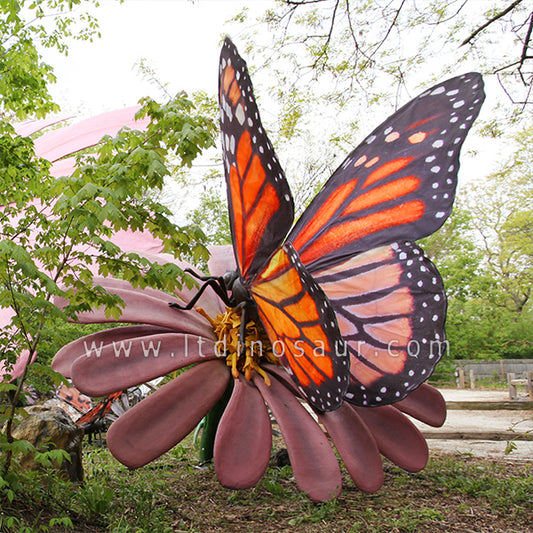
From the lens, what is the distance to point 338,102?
20.4 ft

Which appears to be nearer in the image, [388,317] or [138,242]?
[388,317]

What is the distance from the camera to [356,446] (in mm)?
2408

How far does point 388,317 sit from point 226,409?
93cm

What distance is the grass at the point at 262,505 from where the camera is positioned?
202 centimetres

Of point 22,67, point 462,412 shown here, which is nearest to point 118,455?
point 22,67

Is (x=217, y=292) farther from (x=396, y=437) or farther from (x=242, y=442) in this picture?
(x=396, y=437)

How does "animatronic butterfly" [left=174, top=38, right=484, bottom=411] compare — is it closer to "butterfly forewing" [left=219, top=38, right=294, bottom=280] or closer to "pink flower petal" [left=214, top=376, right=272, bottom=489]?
"butterfly forewing" [left=219, top=38, right=294, bottom=280]

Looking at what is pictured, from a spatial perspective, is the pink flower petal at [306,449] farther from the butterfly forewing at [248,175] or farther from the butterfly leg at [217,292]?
the butterfly forewing at [248,175]

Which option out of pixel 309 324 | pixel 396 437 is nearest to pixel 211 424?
pixel 396 437

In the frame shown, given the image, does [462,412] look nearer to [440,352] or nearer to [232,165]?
[440,352]

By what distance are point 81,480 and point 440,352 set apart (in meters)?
1.96

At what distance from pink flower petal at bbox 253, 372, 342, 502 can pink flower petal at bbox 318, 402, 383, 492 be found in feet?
0.31

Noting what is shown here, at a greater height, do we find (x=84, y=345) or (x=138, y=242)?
(x=138, y=242)

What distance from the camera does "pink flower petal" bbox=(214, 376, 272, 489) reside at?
2082 mm
